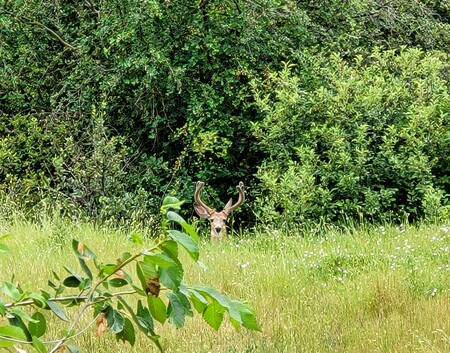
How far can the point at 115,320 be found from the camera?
6.79 ft

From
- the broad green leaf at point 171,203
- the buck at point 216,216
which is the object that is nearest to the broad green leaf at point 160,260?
the broad green leaf at point 171,203

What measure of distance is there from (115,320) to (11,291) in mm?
312

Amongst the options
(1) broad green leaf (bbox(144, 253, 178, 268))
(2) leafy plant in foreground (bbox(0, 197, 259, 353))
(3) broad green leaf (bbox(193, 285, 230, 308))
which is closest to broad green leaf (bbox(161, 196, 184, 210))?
(2) leafy plant in foreground (bbox(0, 197, 259, 353))

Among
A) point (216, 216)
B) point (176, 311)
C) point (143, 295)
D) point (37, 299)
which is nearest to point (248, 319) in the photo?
point (176, 311)

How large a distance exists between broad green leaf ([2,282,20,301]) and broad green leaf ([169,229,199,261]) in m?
0.46

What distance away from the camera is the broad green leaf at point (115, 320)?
205 centimetres

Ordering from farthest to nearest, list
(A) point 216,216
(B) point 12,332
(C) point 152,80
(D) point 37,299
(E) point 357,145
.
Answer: (C) point 152,80, (E) point 357,145, (A) point 216,216, (D) point 37,299, (B) point 12,332

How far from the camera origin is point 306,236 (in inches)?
310

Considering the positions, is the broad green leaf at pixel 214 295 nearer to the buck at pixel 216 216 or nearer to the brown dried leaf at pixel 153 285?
the brown dried leaf at pixel 153 285

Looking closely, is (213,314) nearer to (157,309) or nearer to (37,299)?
(157,309)

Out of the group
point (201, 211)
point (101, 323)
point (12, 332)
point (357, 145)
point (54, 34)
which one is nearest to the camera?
point (12, 332)

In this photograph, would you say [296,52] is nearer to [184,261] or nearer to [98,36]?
[98,36]

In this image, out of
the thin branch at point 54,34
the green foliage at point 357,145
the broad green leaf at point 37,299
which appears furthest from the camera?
the thin branch at point 54,34

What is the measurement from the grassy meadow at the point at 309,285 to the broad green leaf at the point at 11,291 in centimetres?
121
